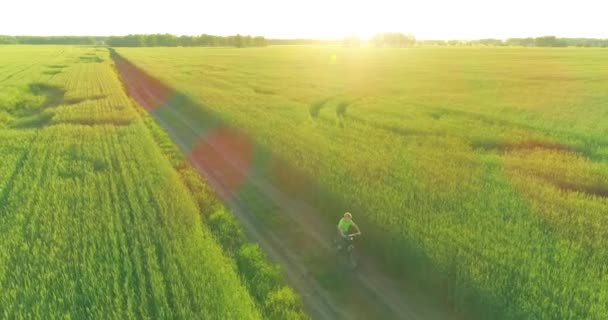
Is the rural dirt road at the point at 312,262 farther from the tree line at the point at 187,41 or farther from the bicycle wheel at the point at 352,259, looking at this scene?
the tree line at the point at 187,41

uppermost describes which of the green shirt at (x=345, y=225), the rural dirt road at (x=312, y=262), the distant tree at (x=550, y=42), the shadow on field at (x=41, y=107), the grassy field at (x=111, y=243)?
the distant tree at (x=550, y=42)

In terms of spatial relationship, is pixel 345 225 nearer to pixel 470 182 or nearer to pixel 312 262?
pixel 312 262

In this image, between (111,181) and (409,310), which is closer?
(409,310)

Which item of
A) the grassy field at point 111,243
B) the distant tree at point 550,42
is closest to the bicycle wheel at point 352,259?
the grassy field at point 111,243

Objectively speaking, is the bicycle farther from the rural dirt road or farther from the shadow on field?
the shadow on field

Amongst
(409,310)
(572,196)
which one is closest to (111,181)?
(409,310)

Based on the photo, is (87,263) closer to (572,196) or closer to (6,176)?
(6,176)
